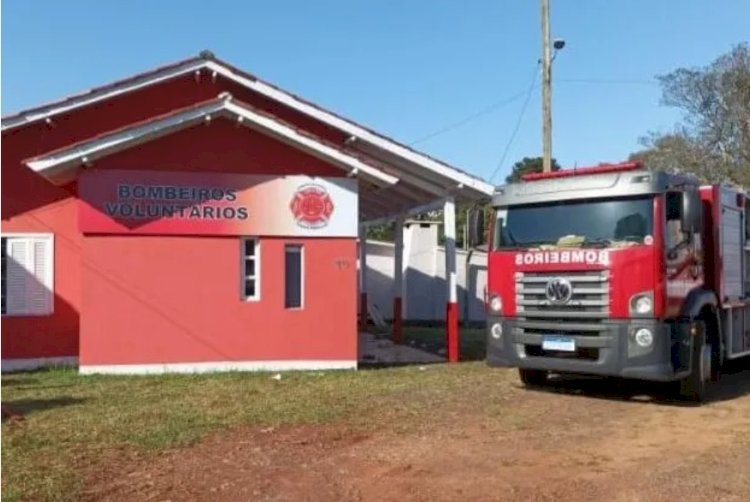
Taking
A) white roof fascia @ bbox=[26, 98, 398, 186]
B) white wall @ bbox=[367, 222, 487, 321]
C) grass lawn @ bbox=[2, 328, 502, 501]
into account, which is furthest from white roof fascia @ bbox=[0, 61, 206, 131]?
white wall @ bbox=[367, 222, 487, 321]

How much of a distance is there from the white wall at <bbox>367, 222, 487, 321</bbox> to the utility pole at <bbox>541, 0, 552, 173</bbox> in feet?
34.0

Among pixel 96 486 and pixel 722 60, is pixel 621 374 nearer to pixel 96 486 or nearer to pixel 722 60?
pixel 96 486

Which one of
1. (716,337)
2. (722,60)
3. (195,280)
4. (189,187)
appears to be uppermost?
(722,60)

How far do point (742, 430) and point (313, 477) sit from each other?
17.0 feet

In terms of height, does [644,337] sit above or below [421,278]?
below

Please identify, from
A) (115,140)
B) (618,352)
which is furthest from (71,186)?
(618,352)

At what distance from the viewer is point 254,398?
11.4m

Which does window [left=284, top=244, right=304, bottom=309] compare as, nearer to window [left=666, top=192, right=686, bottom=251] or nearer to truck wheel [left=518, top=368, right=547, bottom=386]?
truck wheel [left=518, top=368, right=547, bottom=386]

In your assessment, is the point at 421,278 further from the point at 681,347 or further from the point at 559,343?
the point at 681,347

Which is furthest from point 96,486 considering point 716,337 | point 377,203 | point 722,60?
point 722,60

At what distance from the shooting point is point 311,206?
581 inches

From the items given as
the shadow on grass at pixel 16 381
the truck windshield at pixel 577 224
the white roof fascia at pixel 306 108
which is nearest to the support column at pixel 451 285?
the white roof fascia at pixel 306 108

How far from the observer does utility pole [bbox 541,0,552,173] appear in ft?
66.2

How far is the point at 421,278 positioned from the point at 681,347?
66.5 feet
